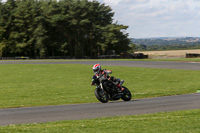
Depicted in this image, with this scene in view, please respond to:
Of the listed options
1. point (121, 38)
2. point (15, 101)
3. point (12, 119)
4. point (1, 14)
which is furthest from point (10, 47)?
point (12, 119)

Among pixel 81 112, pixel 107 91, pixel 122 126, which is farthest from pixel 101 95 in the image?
pixel 122 126

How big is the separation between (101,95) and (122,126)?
249 inches

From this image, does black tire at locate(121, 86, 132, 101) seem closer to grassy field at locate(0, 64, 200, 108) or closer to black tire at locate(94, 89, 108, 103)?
black tire at locate(94, 89, 108, 103)

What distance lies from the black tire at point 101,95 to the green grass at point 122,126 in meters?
4.68

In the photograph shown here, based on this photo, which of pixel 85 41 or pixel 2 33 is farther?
pixel 85 41

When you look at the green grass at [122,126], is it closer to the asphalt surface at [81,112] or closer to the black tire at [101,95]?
the asphalt surface at [81,112]

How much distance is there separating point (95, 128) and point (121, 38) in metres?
94.3

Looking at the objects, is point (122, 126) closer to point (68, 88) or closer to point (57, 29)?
point (68, 88)

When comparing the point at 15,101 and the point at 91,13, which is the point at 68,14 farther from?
the point at 15,101

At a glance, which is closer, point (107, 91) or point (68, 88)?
point (107, 91)

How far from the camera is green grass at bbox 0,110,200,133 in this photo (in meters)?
8.70

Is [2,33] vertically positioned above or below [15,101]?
above

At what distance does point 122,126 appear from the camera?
931 centimetres

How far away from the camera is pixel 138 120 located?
→ 10.3 metres
